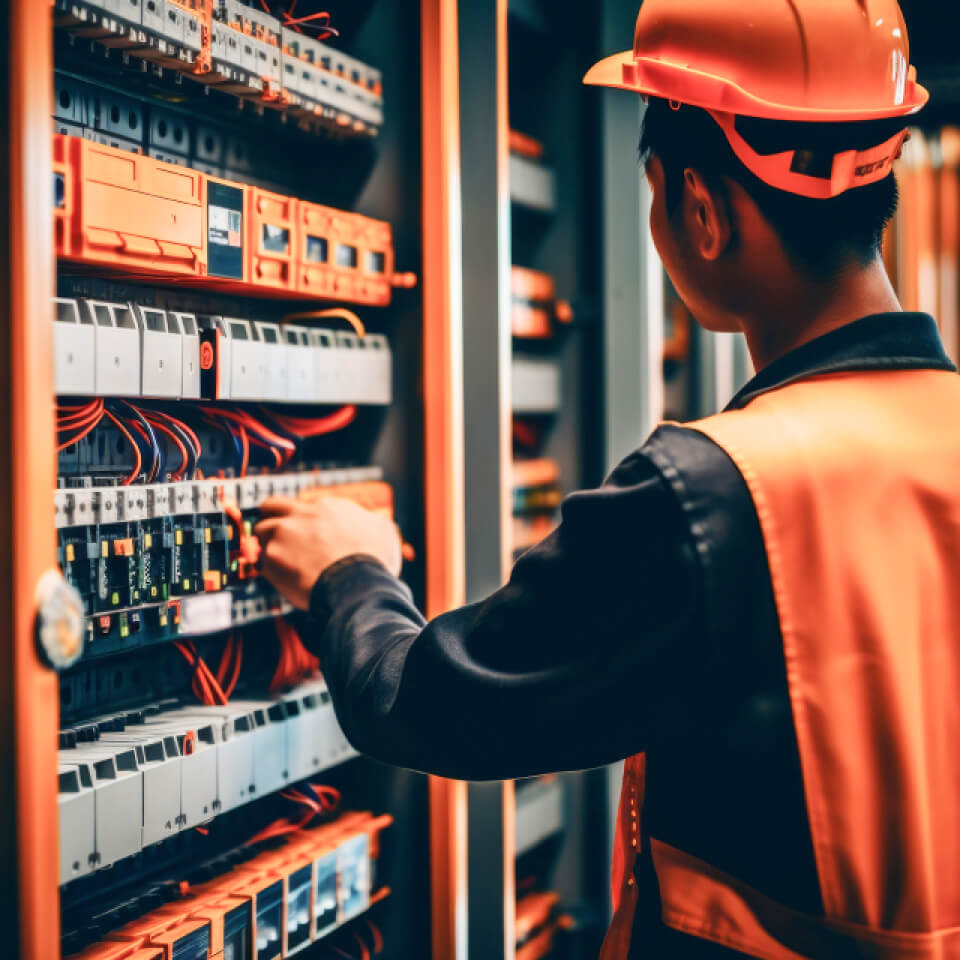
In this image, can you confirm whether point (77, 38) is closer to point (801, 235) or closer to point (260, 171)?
point (260, 171)

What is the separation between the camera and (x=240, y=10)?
1.24 metres

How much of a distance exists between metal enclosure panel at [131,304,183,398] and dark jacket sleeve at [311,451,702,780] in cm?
46

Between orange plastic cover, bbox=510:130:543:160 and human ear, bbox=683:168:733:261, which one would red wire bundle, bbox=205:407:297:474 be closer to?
human ear, bbox=683:168:733:261

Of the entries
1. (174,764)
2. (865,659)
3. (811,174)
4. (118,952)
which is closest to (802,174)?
(811,174)

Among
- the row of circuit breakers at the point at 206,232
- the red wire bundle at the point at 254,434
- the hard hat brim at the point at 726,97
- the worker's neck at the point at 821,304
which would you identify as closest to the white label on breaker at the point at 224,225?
the row of circuit breakers at the point at 206,232

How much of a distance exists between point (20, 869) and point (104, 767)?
22cm

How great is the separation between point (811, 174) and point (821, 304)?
0.37 feet

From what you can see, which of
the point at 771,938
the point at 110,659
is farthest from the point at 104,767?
the point at 771,938

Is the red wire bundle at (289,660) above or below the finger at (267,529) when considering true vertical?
below

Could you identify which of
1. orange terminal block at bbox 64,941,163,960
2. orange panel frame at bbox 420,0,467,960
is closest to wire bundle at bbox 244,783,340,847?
orange panel frame at bbox 420,0,467,960

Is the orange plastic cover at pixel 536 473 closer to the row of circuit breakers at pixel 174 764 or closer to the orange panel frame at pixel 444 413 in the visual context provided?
the orange panel frame at pixel 444 413

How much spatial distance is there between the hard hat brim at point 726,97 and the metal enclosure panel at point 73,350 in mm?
585

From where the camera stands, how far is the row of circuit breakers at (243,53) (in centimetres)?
107

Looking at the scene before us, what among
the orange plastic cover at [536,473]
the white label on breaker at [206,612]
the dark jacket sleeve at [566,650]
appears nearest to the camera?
the dark jacket sleeve at [566,650]
